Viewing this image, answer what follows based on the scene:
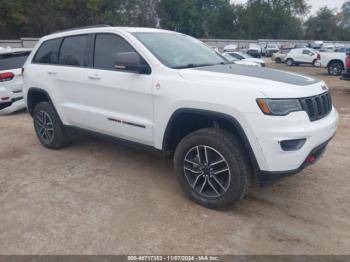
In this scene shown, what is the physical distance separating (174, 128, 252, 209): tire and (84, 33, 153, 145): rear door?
541 mm

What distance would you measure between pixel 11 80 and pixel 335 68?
55.5 feet

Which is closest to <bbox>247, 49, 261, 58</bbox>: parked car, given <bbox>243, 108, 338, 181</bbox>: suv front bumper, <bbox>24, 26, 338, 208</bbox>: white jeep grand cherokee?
<bbox>24, 26, 338, 208</bbox>: white jeep grand cherokee

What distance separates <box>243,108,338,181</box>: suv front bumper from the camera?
3020mm

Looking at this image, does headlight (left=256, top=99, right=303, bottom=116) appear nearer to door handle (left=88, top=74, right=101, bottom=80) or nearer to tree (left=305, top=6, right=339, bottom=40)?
door handle (left=88, top=74, right=101, bottom=80)

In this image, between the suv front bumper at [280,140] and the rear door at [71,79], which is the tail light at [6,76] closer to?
the rear door at [71,79]

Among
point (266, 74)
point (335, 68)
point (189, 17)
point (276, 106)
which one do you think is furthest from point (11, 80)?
point (189, 17)

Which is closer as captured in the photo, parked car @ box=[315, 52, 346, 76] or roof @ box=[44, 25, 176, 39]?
roof @ box=[44, 25, 176, 39]

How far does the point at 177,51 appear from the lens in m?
4.15

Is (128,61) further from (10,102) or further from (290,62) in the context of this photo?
(290,62)

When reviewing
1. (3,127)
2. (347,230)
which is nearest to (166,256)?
(347,230)

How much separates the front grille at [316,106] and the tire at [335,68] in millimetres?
17124

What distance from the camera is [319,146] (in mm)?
3305

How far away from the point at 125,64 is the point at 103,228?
1663 mm

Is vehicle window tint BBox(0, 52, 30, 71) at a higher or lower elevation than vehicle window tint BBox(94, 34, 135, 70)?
lower
